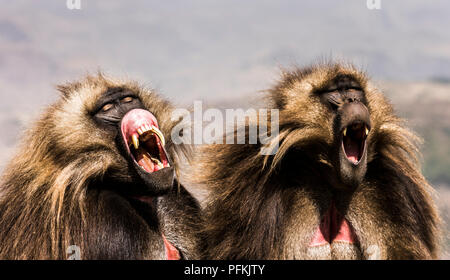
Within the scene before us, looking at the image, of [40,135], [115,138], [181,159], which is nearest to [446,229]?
[181,159]

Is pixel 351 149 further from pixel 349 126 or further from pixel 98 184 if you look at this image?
pixel 98 184

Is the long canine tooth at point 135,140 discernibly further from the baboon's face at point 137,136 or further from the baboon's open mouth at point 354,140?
the baboon's open mouth at point 354,140

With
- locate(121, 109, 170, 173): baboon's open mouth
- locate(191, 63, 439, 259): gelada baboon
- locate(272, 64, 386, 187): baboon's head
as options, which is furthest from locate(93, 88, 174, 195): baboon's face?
locate(272, 64, 386, 187): baboon's head

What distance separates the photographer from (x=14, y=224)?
20.7 ft

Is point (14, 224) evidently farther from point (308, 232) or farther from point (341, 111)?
point (341, 111)

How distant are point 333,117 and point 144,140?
6.47 feet

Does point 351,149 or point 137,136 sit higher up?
point 137,136

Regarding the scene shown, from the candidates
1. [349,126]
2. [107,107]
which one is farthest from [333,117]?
[107,107]

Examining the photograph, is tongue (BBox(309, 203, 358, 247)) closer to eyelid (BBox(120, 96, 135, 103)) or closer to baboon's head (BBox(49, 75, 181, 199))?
baboon's head (BBox(49, 75, 181, 199))

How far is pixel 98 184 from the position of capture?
6.51m

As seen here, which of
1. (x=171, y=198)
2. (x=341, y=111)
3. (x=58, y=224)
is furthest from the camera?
(x=171, y=198)

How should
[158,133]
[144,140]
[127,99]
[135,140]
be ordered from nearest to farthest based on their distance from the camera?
[135,140] < [158,133] < [144,140] < [127,99]

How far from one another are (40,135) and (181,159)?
1.57 meters
